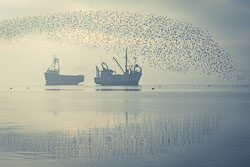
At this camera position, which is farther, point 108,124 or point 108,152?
point 108,124

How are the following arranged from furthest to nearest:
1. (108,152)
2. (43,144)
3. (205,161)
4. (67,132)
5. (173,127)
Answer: (173,127) → (67,132) → (43,144) → (108,152) → (205,161)

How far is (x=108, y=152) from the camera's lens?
22516mm

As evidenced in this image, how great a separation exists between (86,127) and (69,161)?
13569mm

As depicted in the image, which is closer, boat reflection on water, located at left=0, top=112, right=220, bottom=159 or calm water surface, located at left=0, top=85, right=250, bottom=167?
calm water surface, located at left=0, top=85, right=250, bottom=167

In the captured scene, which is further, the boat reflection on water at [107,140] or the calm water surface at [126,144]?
the boat reflection on water at [107,140]

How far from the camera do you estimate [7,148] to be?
23.8m

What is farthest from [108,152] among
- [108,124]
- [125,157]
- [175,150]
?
[108,124]

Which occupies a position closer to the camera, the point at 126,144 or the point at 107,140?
the point at 126,144

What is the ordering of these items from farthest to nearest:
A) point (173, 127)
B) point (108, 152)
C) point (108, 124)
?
point (108, 124), point (173, 127), point (108, 152)

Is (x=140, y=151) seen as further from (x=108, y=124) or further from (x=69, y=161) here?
(x=108, y=124)

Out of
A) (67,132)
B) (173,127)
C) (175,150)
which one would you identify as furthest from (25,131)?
(175,150)

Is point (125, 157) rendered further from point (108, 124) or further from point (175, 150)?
point (108, 124)

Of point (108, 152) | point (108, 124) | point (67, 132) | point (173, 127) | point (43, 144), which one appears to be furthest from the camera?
point (108, 124)

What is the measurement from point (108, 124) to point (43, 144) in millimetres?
11856
